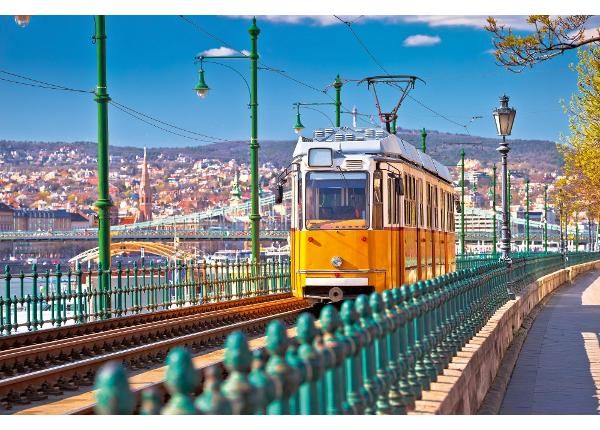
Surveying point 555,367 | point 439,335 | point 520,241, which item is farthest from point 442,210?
point 520,241

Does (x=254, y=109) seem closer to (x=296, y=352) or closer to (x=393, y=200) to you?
(x=393, y=200)

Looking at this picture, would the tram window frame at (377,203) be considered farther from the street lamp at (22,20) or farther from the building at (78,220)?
the building at (78,220)

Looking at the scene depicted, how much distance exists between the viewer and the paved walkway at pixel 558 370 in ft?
40.9

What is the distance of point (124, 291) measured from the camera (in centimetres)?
2150

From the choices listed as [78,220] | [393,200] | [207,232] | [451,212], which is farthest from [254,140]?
[78,220]

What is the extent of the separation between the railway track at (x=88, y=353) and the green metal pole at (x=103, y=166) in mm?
983

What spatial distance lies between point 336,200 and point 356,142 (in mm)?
1185

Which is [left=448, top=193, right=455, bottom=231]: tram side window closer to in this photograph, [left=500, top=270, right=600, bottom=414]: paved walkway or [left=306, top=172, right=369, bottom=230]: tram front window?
[left=500, top=270, right=600, bottom=414]: paved walkway

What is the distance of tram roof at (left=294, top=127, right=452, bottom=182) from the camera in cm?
2216

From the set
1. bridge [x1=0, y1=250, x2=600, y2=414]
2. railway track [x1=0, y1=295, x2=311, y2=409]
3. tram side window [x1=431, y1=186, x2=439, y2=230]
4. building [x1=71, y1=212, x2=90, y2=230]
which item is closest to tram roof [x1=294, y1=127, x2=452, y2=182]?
bridge [x1=0, y1=250, x2=600, y2=414]

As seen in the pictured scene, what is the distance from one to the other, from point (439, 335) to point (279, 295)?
68.7 ft

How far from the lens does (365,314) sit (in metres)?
6.05

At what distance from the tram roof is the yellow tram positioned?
0.02m

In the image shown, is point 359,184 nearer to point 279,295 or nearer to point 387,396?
point 279,295
